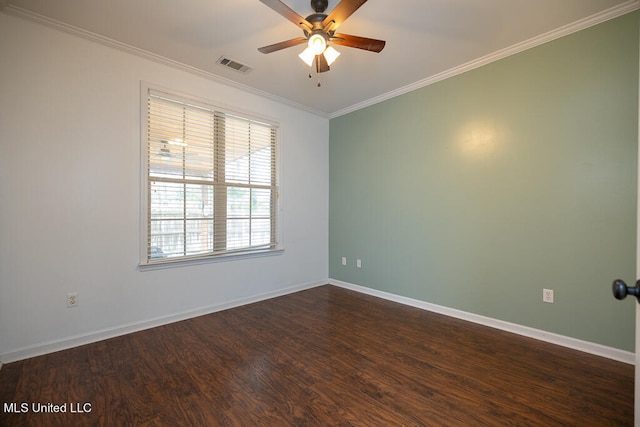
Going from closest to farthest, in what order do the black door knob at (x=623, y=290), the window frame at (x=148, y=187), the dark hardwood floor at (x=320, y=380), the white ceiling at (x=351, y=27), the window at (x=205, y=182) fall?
the black door knob at (x=623, y=290) < the dark hardwood floor at (x=320, y=380) < the white ceiling at (x=351, y=27) < the window frame at (x=148, y=187) < the window at (x=205, y=182)

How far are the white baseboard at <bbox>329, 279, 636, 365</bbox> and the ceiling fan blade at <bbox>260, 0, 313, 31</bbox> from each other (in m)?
3.16

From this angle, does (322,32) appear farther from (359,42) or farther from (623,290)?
(623,290)

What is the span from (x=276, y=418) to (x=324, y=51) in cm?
256

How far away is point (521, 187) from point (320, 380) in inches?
100

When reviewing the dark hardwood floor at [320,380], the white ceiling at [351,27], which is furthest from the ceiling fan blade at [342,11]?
the dark hardwood floor at [320,380]

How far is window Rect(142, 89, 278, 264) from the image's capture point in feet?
9.39

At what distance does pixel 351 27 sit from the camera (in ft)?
7.75

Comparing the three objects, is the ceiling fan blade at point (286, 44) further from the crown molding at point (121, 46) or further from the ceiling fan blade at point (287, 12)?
the crown molding at point (121, 46)

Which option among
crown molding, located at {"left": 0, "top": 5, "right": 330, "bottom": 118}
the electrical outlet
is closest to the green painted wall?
crown molding, located at {"left": 0, "top": 5, "right": 330, "bottom": 118}

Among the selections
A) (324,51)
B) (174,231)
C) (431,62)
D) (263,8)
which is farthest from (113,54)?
(431,62)

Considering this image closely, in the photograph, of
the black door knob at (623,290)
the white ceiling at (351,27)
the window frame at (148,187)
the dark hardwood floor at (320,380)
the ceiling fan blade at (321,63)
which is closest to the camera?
the black door knob at (623,290)

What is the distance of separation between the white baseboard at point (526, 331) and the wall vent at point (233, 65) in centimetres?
329

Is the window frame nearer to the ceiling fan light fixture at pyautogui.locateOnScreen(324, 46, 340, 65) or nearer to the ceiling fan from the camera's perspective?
the ceiling fan

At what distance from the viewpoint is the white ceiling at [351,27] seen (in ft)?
6.96
